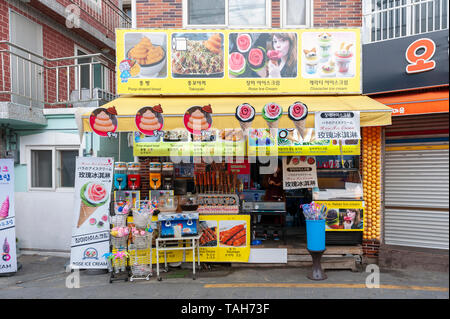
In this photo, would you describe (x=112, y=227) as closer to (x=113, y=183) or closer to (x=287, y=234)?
(x=113, y=183)

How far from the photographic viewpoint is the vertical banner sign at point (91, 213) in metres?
6.35

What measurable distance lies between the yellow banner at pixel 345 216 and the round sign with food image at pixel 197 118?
10.6 feet

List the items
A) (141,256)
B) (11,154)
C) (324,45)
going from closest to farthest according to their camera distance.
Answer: (141,256)
(324,45)
(11,154)

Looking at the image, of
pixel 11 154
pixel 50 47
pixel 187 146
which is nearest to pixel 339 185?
pixel 187 146

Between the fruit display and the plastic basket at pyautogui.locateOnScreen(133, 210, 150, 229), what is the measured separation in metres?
4.55

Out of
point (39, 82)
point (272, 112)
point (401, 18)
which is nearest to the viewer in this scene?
point (272, 112)

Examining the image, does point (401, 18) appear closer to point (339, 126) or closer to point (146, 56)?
point (339, 126)

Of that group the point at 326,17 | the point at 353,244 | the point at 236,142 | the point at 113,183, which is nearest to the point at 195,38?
the point at 236,142

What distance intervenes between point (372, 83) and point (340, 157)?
1.76 metres

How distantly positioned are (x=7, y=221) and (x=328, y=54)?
7562mm

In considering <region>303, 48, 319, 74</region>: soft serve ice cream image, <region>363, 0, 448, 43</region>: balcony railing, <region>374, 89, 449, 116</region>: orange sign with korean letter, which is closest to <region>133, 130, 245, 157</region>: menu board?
<region>303, 48, 319, 74</region>: soft serve ice cream image

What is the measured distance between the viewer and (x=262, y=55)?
7.02 metres

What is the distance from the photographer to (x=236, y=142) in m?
6.77

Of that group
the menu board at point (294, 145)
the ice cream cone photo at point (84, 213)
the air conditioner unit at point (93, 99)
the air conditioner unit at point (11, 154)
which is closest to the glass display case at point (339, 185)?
the menu board at point (294, 145)
